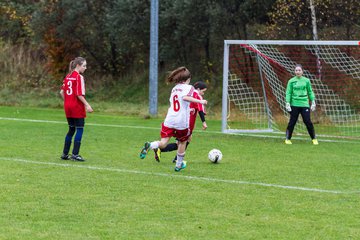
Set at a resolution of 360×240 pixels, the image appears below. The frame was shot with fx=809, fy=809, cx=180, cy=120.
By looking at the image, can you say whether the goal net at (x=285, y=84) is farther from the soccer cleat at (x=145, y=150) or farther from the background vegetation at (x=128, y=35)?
the soccer cleat at (x=145, y=150)

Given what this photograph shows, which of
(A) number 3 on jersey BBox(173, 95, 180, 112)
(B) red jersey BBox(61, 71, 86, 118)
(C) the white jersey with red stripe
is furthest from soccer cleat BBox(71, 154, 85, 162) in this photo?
(A) number 3 on jersey BBox(173, 95, 180, 112)

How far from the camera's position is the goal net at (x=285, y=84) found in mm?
20500

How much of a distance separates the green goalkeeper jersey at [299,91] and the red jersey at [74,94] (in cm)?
544

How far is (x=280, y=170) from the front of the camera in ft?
40.8

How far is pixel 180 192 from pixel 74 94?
3764 mm

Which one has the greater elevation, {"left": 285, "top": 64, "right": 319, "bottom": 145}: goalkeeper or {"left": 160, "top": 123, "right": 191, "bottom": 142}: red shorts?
{"left": 285, "top": 64, "right": 319, "bottom": 145}: goalkeeper

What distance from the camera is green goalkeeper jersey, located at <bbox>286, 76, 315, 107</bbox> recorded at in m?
17.0

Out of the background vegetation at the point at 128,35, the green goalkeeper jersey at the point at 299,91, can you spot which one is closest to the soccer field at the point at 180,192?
the green goalkeeper jersey at the point at 299,91

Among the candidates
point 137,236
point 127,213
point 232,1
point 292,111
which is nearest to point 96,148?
point 292,111

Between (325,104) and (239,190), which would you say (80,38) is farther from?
(239,190)

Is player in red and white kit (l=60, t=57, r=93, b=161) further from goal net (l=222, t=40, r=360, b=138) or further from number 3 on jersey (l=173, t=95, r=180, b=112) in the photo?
goal net (l=222, t=40, r=360, b=138)

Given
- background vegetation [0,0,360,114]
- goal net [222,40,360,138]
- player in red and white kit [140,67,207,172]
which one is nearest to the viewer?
player in red and white kit [140,67,207,172]

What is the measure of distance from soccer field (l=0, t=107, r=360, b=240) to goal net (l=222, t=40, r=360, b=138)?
361cm

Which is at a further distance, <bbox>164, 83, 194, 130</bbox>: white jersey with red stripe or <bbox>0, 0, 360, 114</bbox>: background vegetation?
<bbox>0, 0, 360, 114</bbox>: background vegetation
